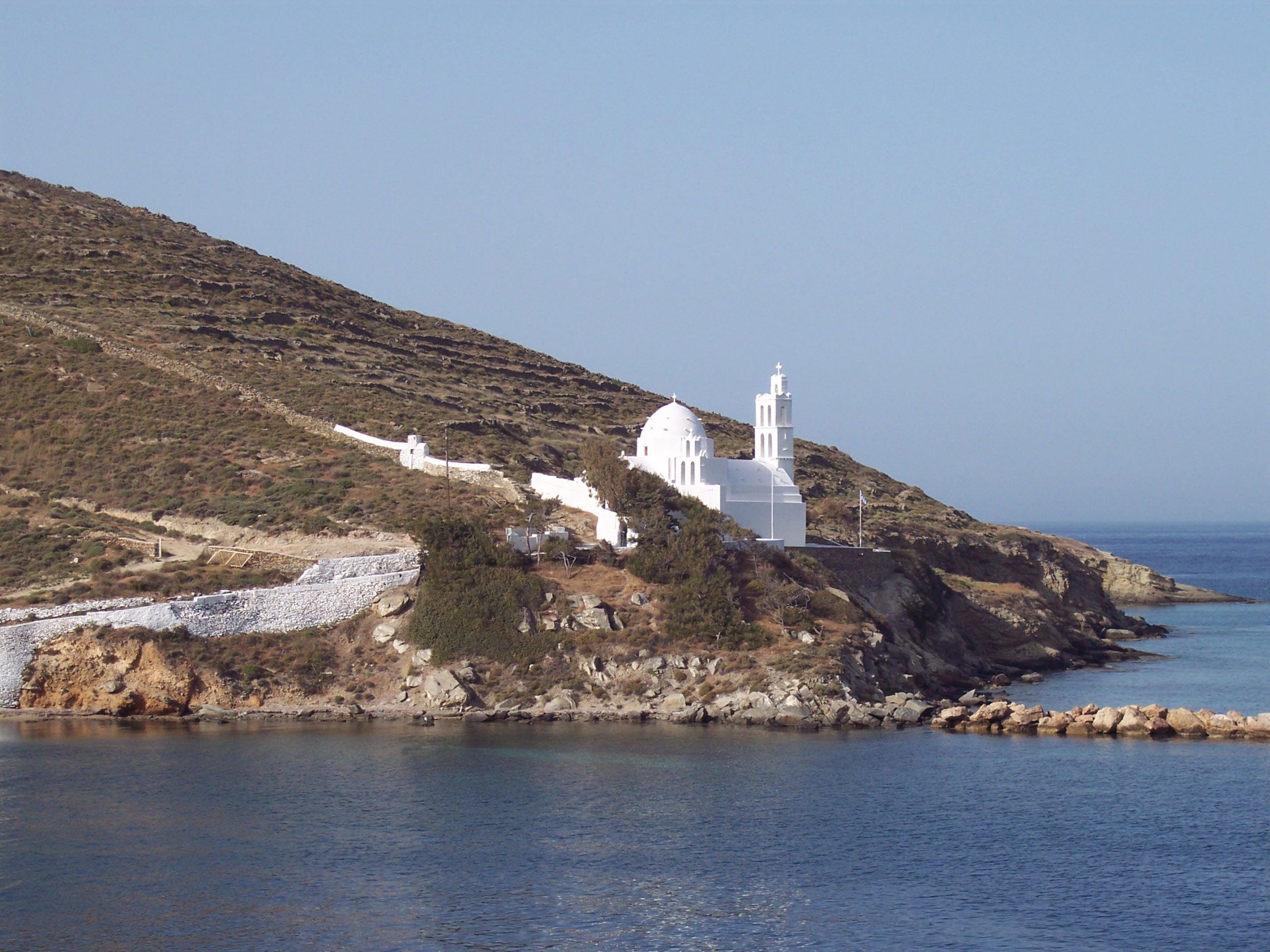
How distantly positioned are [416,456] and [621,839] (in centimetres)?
3214

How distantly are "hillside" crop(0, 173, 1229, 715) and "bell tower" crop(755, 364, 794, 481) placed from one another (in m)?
5.38

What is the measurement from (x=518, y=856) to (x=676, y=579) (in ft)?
60.0

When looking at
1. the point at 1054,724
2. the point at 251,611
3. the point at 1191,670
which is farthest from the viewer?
the point at 1191,670

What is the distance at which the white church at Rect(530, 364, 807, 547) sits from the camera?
5541 centimetres

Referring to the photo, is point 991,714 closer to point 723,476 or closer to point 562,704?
point 562,704

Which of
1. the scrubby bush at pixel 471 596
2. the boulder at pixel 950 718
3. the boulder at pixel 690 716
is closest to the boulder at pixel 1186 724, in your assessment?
the boulder at pixel 950 718

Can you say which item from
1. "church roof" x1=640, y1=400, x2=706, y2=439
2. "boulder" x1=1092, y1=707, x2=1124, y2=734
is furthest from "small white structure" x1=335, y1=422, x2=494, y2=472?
"boulder" x1=1092, y1=707, x2=1124, y2=734

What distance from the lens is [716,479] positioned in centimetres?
5619

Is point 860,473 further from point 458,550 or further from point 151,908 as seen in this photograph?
point 151,908

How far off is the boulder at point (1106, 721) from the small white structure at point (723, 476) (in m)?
14.4

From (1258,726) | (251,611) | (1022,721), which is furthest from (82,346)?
(1258,726)

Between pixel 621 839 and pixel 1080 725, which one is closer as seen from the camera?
pixel 621 839

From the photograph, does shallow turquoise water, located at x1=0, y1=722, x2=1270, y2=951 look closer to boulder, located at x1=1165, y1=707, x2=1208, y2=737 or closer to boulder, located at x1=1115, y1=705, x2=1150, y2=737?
boulder, located at x1=1115, y1=705, x2=1150, y2=737

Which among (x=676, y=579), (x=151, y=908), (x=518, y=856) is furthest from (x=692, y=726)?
(x=151, y=908)
